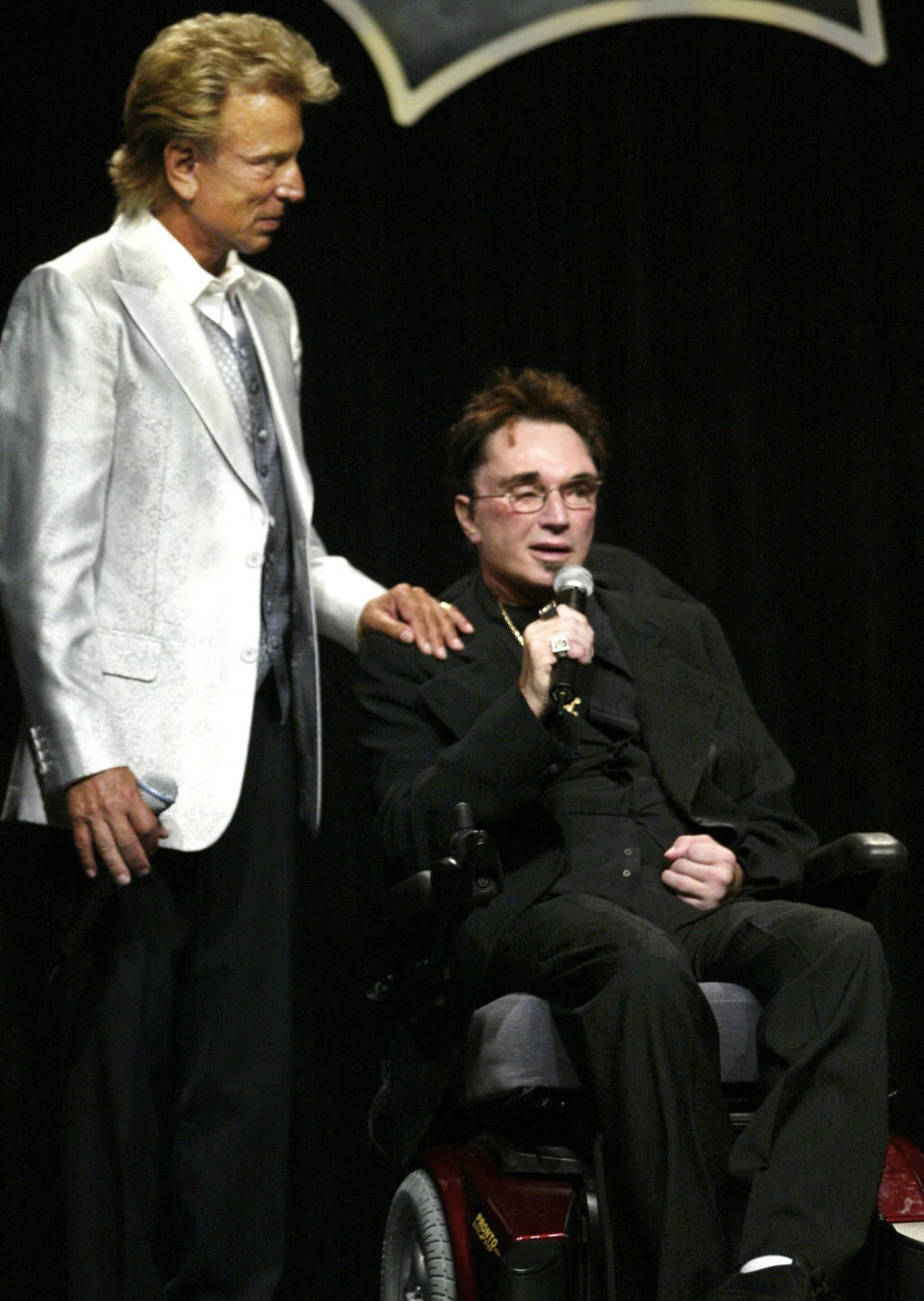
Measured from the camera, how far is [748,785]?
2.52 metres

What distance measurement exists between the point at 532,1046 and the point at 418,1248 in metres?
0.45

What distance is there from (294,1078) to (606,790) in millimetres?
878

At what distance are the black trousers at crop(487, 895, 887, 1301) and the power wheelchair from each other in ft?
0.19

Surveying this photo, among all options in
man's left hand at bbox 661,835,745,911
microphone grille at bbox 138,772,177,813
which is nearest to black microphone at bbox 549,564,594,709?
man's left hand at bbox 661,835,745,911

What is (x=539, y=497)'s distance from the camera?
8.34ft

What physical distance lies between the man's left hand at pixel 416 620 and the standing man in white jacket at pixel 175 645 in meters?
0.02

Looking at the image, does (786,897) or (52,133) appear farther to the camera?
(52,133)

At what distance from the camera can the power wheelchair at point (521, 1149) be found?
188 centimetres

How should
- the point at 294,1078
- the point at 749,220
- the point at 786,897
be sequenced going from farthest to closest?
the point at 749,220 → the point at 294,1078 → the point at 786,897

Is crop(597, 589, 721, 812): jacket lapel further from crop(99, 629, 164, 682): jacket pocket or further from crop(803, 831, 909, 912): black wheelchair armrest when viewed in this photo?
crop(99, 629, 164, 682): jacket pocket

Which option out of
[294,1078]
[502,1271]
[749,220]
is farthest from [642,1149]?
[749,220]

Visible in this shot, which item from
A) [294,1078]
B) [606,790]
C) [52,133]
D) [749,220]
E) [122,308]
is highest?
[52,133]

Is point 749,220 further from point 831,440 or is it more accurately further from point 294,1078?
point 294,1078

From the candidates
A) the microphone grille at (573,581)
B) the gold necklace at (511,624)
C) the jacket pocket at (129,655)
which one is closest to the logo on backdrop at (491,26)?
the gold necklace at (511,624)
